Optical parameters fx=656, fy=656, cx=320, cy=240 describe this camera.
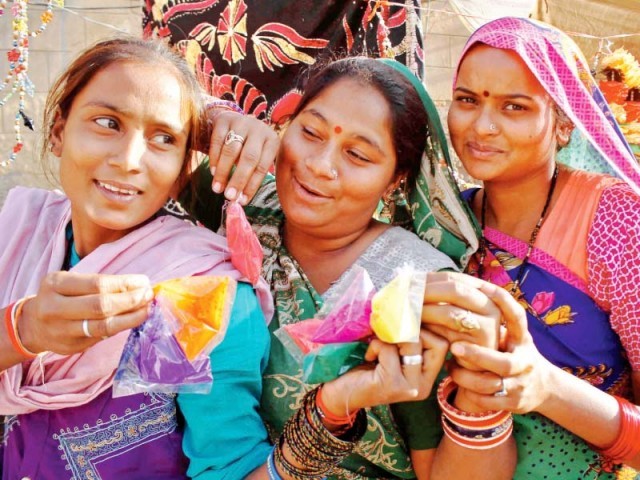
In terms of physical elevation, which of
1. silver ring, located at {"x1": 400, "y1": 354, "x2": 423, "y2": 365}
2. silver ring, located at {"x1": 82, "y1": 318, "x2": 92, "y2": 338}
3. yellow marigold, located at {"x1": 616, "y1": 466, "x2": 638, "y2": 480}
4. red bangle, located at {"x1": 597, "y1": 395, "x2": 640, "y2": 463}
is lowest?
yellow marigold, located at {"x1": 616, "y1": 466, "x2": 638, "y2": 480}

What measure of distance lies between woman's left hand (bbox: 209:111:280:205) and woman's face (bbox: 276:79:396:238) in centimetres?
13

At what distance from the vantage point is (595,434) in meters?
1.61

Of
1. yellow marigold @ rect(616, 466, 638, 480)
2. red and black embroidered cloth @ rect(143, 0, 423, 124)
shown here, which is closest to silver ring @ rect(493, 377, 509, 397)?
yellow marigold @ rect(616, 466, 638, 480)

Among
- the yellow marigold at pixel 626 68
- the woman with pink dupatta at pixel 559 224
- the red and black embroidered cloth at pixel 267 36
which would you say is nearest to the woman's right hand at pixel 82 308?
the woman with pink dupatta at pixel 559 224

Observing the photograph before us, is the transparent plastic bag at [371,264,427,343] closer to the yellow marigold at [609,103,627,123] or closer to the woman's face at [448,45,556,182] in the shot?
the woman's face at [448,45,556,182]

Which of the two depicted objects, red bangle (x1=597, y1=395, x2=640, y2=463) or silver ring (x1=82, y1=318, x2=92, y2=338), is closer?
silver ring (x1=82, y1=318, x2=92, y2=338)

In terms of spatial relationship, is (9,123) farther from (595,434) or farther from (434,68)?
(595,434)

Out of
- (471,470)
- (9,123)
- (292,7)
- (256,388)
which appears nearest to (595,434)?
(471,470)

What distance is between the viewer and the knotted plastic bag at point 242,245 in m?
1.66

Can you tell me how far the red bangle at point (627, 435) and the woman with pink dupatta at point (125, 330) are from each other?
34.6 inches

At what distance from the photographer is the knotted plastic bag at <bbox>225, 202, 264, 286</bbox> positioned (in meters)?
1.66

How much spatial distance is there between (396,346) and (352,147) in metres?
0.78

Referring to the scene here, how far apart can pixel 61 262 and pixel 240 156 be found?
0.57 meters

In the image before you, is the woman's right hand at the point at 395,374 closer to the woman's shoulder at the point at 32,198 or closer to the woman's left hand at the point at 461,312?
the woman's left hand at the point at 461,312
